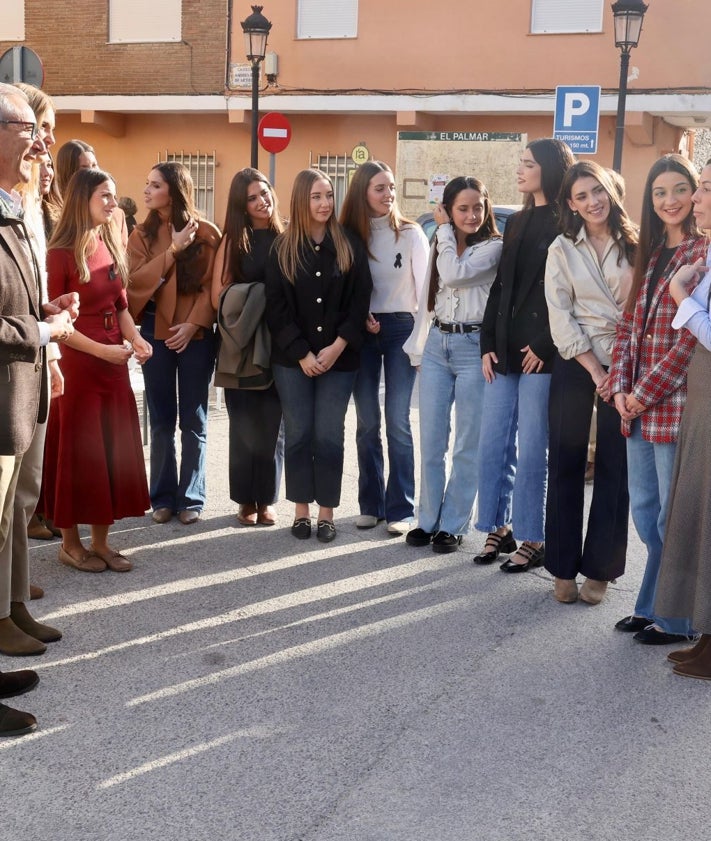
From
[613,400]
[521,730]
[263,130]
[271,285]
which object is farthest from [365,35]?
[521,730]

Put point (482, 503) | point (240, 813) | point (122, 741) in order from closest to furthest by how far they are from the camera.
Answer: point (240, 813), point (122, 741), point (482, 503)

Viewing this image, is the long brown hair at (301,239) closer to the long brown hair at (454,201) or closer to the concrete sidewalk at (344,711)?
the long brown hair at (454,201)

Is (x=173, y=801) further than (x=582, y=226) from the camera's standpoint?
No

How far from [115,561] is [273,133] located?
1389 cm

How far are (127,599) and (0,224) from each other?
198 centimetres

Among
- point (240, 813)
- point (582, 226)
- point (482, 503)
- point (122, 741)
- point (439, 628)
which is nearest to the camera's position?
point (240, 813)

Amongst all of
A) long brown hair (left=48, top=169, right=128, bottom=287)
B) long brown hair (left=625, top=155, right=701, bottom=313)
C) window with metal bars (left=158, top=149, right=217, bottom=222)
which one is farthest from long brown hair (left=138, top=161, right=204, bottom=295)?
window with metal bars (left=158, top=149, right=217, bottom=222)

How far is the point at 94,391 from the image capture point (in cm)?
579

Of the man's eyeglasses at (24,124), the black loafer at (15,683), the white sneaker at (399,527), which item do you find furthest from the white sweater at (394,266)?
the black loafer at (15,683)

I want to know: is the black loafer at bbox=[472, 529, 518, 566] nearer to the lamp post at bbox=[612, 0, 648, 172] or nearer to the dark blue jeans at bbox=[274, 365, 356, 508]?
the dark blue jeans at bbox=[274, 365, 356, 508]

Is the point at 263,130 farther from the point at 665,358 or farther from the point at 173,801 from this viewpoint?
the point at 173,801

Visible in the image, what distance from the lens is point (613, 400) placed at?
512cm

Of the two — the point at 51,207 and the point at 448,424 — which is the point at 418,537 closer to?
the point at 448,424

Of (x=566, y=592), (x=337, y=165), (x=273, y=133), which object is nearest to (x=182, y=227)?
(x=566, y=592)
